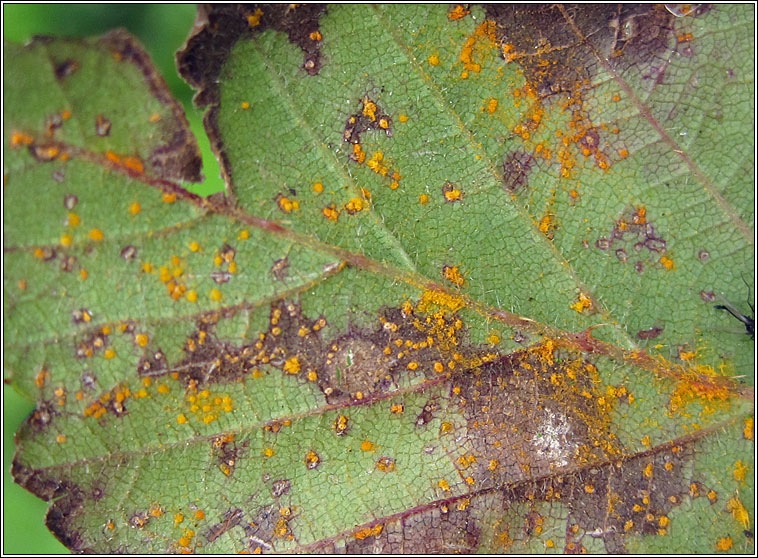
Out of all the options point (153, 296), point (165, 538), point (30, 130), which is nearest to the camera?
point (30, 130)

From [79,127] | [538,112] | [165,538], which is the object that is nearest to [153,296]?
[79,127]

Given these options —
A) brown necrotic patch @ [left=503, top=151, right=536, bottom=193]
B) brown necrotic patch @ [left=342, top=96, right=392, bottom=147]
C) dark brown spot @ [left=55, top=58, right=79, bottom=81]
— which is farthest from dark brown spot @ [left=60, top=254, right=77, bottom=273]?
brown necrotic patch @ [left=503, top=151, right=536, bottom=193]

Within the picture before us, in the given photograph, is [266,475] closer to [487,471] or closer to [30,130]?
[487,471]

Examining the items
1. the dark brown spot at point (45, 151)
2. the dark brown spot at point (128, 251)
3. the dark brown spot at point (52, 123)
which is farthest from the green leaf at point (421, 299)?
the dark brown spot at point (52, 123)

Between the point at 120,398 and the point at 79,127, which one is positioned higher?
the point at 79,127

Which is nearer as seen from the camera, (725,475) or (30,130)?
(30,130)

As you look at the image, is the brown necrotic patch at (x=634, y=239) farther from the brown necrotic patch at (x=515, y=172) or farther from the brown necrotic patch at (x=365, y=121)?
the brown necrotic patch at (x=365, y=121)

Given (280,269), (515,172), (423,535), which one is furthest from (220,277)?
(423,535)
